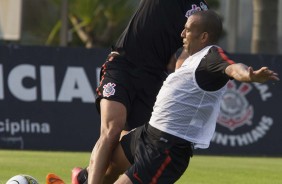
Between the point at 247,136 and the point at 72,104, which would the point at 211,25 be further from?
the point at 247,136

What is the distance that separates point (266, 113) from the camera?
60.9 feet

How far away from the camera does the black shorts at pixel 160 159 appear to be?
7.84 meters

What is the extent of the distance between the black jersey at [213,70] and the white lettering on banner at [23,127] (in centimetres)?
1029

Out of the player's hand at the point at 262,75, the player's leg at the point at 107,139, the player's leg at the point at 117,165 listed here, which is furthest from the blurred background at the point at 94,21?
the player's hand at the point at 262,75

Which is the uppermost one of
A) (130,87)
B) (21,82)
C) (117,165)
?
(130,87)

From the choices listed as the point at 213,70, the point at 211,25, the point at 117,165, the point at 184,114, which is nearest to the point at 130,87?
the point at 117,165

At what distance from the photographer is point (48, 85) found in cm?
1789

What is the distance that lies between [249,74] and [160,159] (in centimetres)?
119

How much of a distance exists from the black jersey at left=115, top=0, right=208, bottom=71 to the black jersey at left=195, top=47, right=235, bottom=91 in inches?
69.7

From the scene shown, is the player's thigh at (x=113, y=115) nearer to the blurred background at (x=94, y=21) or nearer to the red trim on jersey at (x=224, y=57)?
the red trim on jersey at (x=224, y=57)

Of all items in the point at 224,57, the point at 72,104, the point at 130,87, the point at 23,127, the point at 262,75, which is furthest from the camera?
the point at 72,104

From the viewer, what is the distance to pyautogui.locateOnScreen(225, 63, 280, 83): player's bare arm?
6.96 meters

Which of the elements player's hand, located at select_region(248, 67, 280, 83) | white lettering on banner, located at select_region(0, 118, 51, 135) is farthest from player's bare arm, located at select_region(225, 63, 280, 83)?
white lettering on banner, located at select_region(0, 118, 51, 135)

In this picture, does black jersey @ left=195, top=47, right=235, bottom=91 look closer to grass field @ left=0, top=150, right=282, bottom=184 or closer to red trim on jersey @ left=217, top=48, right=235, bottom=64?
red trim on jersey @ left=217, top=48, right=235, bottom=64
